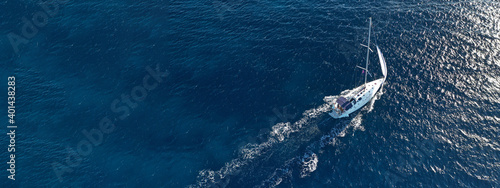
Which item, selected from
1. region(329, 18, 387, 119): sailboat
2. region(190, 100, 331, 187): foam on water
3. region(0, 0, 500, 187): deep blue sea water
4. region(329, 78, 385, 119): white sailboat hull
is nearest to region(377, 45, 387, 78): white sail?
region(329, 18, 387, 119): sailboat

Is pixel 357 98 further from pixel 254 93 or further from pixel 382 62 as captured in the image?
pixel 254 93

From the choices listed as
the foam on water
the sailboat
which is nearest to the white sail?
the sailboat

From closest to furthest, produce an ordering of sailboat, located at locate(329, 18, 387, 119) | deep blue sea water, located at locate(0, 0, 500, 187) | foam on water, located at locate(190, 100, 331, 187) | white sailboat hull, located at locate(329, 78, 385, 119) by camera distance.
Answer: foam on water, located at locate(190, 100, 331, 187)
deep blue sea water, located at locate(0, 0, 500, 187)
sailboat, located at locate(329, 18, 387, 119)
white sailboat hull, located at locate(329, 78, 385, 119)

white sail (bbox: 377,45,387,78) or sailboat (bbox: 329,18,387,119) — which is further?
white sail (bbox: 377,45,387,78)

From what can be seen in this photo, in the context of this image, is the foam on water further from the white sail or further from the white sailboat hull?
the white sail

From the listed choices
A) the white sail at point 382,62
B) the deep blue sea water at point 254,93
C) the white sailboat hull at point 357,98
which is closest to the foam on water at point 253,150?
the deep blue sea water at point 254,93

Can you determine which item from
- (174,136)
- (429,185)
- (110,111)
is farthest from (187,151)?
(429,185)

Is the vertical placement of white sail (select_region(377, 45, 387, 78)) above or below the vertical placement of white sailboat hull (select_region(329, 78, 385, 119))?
above

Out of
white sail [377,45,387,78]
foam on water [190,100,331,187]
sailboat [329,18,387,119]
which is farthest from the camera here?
white sail [377,45,387,78]

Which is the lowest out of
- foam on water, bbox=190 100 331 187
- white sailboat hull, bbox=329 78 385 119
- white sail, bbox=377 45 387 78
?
foam on water, bbox=190 100 331 187
